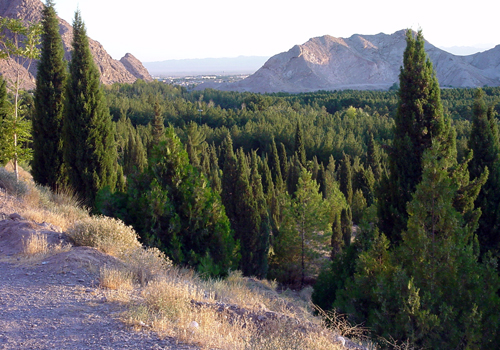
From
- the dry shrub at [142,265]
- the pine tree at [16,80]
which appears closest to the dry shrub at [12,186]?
the pine tree at [16,80]

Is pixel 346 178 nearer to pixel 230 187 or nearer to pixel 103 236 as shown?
pixel 230 187

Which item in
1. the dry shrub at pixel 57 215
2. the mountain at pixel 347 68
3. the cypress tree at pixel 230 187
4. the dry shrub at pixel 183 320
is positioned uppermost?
the mountain at pixel 347 68

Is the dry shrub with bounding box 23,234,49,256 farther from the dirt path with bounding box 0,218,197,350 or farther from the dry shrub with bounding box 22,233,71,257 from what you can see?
the dirt path with bounding box 0,218,197,350

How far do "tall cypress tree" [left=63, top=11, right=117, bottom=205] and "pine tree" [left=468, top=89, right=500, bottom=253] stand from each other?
9984 millimetres

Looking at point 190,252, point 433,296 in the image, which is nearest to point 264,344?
point 433,296

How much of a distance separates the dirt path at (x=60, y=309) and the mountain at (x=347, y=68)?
114670 millimetres

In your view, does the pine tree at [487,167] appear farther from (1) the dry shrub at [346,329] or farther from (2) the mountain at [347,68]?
(2) the mountain at [347,68]

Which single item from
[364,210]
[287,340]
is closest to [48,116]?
[364,210]

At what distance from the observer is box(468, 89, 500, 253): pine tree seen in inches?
377

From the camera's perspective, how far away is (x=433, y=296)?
5906 millimetres

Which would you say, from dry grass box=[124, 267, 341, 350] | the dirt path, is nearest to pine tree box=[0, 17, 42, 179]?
the dirt path

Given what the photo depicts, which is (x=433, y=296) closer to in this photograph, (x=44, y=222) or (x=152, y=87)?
(x=44, y=222)

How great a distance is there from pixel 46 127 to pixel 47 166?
48.8 inches

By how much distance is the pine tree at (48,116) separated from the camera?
508 inches
